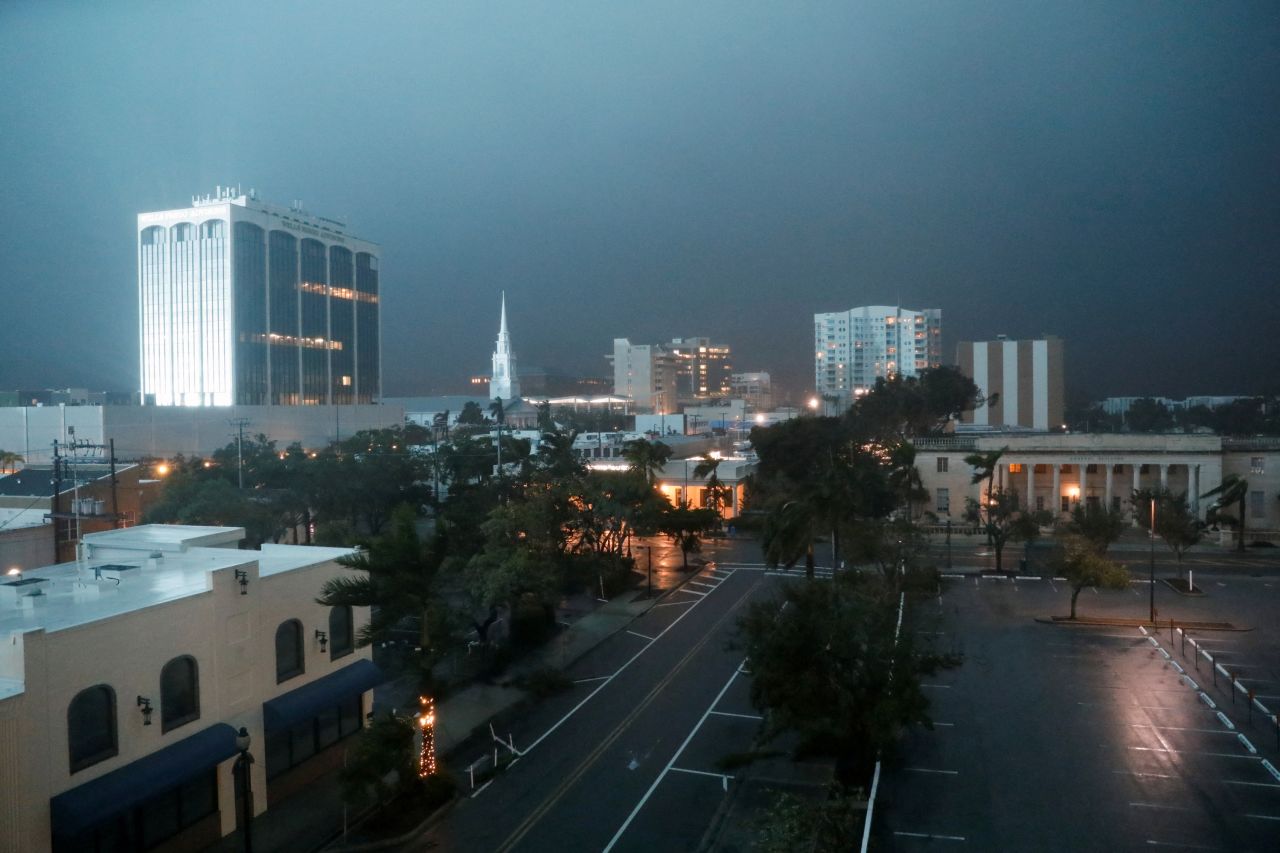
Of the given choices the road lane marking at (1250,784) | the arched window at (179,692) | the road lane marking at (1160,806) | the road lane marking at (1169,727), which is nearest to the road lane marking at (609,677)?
the arched window at (179,692)

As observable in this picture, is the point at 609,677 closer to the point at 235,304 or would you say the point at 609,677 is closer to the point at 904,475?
the point at 904,475

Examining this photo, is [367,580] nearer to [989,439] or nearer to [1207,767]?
[1207,767]

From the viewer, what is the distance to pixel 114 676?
14.8 m

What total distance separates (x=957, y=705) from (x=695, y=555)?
25921mm

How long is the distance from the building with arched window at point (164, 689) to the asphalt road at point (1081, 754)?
12.2 metres

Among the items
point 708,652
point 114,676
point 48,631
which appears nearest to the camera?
point 48,631

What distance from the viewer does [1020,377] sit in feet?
355

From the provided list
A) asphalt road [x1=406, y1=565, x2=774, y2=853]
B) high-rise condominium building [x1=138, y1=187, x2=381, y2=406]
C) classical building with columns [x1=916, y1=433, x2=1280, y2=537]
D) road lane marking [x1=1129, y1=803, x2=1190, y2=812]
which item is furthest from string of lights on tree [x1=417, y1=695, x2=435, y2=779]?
high-rise condominium building [x1=138, y1=187, x2=381, y2=406]

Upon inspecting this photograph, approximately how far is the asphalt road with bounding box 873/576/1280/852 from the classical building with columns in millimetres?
25980

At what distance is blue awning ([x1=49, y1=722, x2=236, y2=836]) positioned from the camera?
1353 cm

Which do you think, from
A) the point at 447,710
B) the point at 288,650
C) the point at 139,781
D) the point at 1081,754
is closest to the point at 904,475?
the point at 1081,754

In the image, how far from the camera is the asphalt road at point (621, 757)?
16797mm

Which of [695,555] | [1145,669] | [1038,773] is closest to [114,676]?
[1038,773]

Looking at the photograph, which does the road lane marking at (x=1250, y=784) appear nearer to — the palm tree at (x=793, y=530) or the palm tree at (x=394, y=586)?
the palm tree at (x=793, y=530)
